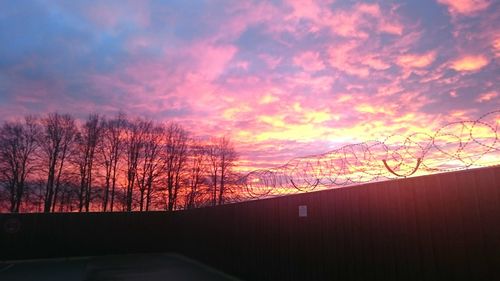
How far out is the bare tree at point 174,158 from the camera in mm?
37844

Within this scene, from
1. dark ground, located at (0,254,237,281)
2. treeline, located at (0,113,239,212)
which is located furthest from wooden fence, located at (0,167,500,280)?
treeline, located at (0,113,239,212)

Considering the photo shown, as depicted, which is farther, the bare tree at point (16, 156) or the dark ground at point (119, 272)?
the bare tree at point (16, 156)

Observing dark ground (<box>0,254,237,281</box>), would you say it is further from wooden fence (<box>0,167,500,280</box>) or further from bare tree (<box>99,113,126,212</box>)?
bare tree (<box>99,113,126,212</box>)

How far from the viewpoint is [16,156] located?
3309cm

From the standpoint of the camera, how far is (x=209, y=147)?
1641 inches

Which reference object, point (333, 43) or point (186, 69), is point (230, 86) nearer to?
point (186, 69)

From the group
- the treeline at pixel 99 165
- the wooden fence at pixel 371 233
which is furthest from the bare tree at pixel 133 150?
the wooden fence at pixel 371 233

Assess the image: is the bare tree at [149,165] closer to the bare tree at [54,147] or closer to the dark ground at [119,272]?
the bare tree at [54,147]

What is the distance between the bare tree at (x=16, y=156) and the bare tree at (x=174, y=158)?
11.8 meters

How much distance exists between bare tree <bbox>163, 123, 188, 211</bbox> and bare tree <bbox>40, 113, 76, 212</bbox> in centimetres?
891

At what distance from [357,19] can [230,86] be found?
23.3ft

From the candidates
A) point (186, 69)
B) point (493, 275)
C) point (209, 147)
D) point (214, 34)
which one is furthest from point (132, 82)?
point (209, 147)

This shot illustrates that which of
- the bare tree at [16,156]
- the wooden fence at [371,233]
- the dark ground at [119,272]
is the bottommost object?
the dark ground at [119,272]

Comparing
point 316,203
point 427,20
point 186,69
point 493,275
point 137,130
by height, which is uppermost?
point 137,130
